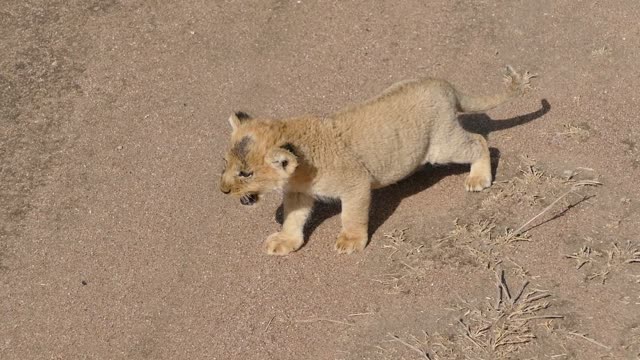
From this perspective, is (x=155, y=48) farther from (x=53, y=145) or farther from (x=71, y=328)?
(x=71, y=328)

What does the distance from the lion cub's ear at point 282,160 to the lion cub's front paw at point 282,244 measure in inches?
43.1

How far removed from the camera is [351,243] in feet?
26.1

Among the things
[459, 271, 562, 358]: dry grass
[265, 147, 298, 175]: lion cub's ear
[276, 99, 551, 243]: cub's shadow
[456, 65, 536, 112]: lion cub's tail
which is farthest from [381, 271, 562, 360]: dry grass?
[456, 65, 536, 112]: lion cub's tail

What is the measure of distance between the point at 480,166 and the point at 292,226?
2.08 meters

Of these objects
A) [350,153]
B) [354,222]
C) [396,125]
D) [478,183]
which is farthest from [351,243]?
[478,183]

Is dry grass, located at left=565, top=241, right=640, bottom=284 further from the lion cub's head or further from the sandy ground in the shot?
the lion cub's head

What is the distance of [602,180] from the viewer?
27.6ft

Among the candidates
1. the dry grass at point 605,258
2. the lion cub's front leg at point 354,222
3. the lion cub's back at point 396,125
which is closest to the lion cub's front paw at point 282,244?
the lion cub's front leg at point 354,222

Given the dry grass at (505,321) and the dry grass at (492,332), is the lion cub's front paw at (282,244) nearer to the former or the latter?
the dry grass at (492,332)

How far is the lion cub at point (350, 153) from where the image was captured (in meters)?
7.33

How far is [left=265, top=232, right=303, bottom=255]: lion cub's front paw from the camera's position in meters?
8.08

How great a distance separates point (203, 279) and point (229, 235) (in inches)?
24.6

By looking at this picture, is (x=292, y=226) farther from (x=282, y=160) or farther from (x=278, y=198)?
(x=282, y=160)

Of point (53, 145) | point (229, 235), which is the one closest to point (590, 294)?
point (229, 235)
